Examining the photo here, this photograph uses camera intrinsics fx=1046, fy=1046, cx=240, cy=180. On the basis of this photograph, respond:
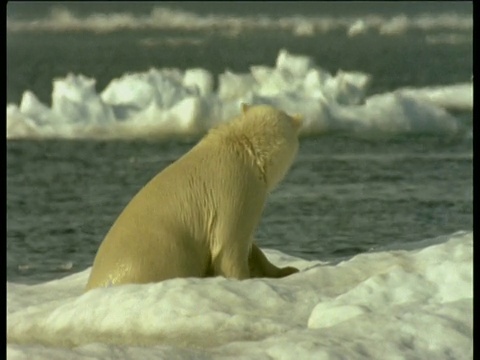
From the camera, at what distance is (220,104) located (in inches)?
402

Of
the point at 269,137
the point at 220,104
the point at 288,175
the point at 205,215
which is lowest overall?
the point at 288,175

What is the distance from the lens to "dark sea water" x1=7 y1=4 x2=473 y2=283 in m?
8.05

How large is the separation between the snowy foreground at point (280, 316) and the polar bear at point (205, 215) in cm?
39

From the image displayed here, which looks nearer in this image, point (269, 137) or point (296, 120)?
point (269, 137)

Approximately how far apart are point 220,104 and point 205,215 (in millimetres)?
4812

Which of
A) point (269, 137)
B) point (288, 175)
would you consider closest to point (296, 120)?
point (269, 137)

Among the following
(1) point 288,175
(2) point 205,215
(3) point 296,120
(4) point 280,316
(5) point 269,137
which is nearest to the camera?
(4) point 280,316

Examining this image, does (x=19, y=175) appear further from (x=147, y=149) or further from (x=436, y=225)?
(x=436, y=225)

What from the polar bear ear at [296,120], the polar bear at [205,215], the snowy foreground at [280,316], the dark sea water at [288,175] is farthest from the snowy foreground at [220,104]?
the snowy foreground at [280,316]

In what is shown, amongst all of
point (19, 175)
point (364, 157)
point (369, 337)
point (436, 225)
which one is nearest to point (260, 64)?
point (364, 157)

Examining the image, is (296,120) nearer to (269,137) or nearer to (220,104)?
(269,137)

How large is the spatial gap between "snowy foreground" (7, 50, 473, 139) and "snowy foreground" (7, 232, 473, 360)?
177 inches

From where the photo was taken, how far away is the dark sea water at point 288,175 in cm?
805

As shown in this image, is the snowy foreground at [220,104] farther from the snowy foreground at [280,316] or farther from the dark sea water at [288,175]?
the snowy foreground at [280,316]
